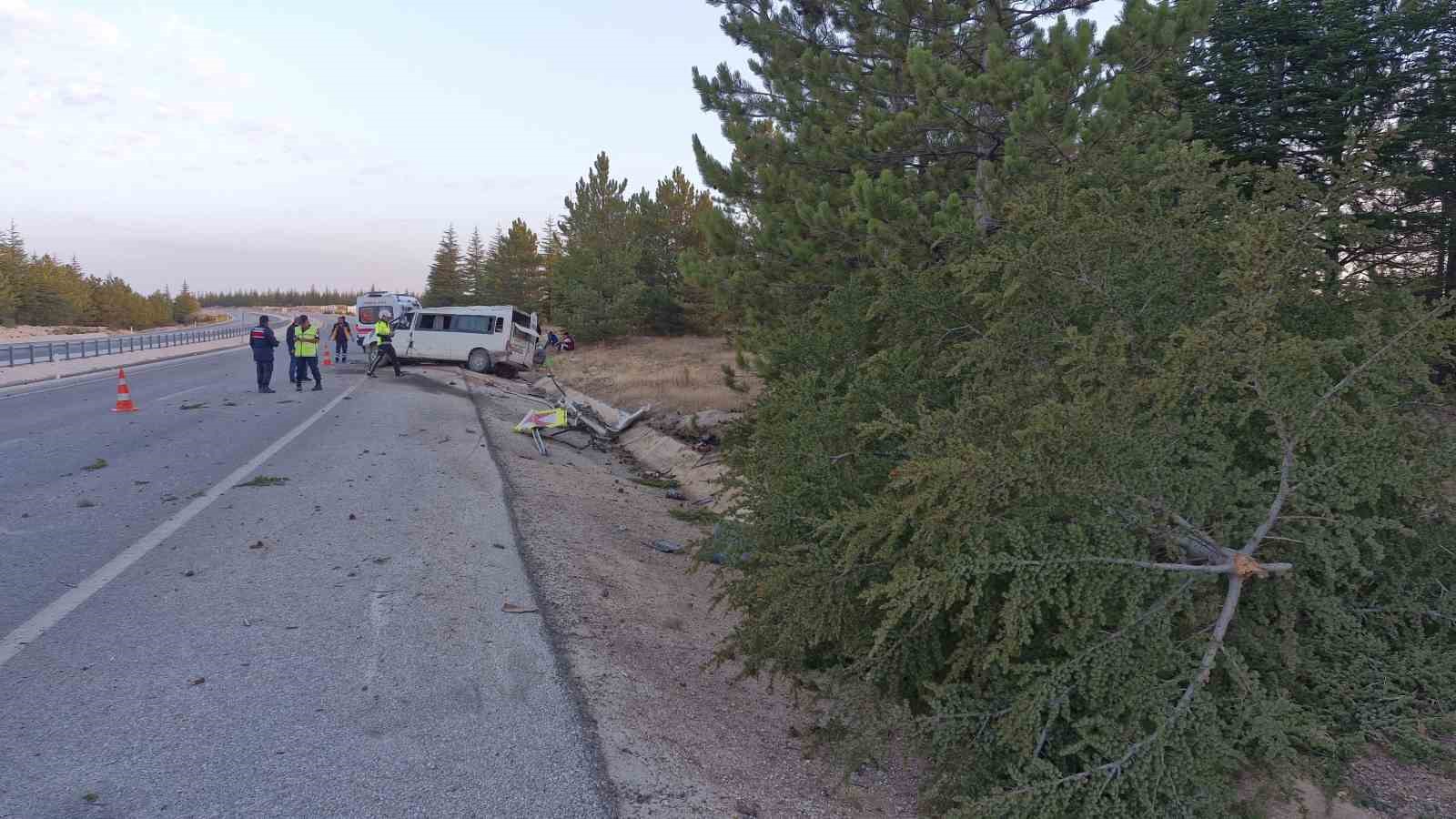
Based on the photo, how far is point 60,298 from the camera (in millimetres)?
76312

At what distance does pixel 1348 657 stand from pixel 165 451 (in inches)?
451

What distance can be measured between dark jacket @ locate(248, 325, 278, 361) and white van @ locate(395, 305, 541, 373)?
9292 mm

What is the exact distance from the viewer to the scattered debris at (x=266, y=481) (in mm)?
8445

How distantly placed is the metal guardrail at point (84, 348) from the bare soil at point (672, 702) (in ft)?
83.0

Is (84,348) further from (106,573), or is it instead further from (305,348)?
(106,573)

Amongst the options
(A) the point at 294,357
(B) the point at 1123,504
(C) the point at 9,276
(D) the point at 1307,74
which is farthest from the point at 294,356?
(C) the point at 9,276

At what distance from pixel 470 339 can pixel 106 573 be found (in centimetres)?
2230

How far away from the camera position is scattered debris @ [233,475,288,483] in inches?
332

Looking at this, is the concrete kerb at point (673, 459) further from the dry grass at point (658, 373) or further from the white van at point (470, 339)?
the white van at point (470, 339)

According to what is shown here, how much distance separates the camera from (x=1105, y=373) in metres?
3.72

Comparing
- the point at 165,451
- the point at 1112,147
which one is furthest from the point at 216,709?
the point at 165,451

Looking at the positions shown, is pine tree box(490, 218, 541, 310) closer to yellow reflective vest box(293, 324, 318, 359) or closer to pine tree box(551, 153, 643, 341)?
pine tree box(551, 153, 643, 341)

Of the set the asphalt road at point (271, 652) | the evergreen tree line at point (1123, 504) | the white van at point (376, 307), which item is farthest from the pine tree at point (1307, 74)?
the white van at point (376, 307)

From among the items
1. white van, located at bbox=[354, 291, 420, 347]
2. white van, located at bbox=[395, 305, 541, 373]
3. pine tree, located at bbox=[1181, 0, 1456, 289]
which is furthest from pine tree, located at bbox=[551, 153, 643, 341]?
pine tree, located at bbox=[1181, 0, 1456, 289]
